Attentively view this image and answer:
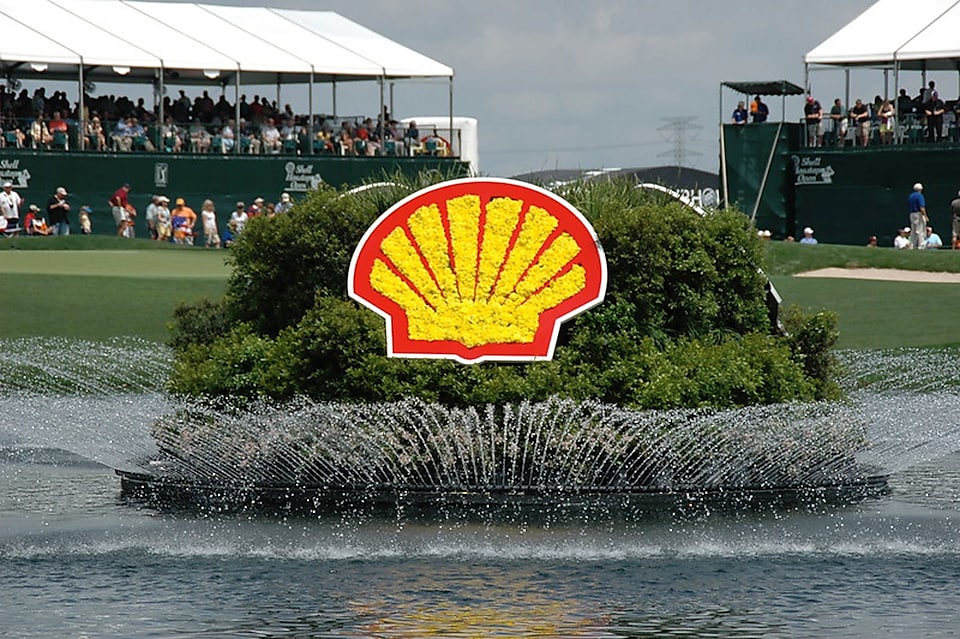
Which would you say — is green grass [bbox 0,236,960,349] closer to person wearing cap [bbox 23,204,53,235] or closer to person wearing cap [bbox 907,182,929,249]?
person wearing cap [bbox 23,204,53,235]

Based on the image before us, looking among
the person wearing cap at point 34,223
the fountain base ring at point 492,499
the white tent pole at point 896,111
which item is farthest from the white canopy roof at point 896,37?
the fountain base ring at point 492,499

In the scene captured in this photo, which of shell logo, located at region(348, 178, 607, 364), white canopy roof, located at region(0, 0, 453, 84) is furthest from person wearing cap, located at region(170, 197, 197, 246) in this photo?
shell logo, located at region(348, 178, 607, 364)

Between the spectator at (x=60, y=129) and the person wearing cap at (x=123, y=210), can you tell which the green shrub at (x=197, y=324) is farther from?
the spectator at (x=60, y=129)

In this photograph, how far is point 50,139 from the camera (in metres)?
46.7

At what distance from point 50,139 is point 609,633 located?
3793cm

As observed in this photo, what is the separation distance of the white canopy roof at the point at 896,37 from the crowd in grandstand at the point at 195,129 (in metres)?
11.1

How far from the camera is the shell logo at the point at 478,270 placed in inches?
664

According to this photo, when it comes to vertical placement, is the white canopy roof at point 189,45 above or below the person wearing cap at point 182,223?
above

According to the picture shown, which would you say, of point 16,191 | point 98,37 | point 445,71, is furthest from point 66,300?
point 445,71

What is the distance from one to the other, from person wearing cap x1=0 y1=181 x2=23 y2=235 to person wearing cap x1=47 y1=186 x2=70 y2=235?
87 cm

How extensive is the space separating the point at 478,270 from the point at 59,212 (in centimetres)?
3033

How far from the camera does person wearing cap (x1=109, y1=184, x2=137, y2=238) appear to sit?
4662cm

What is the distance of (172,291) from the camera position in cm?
3416

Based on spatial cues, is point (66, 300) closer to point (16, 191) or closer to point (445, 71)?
point (16, 191)
